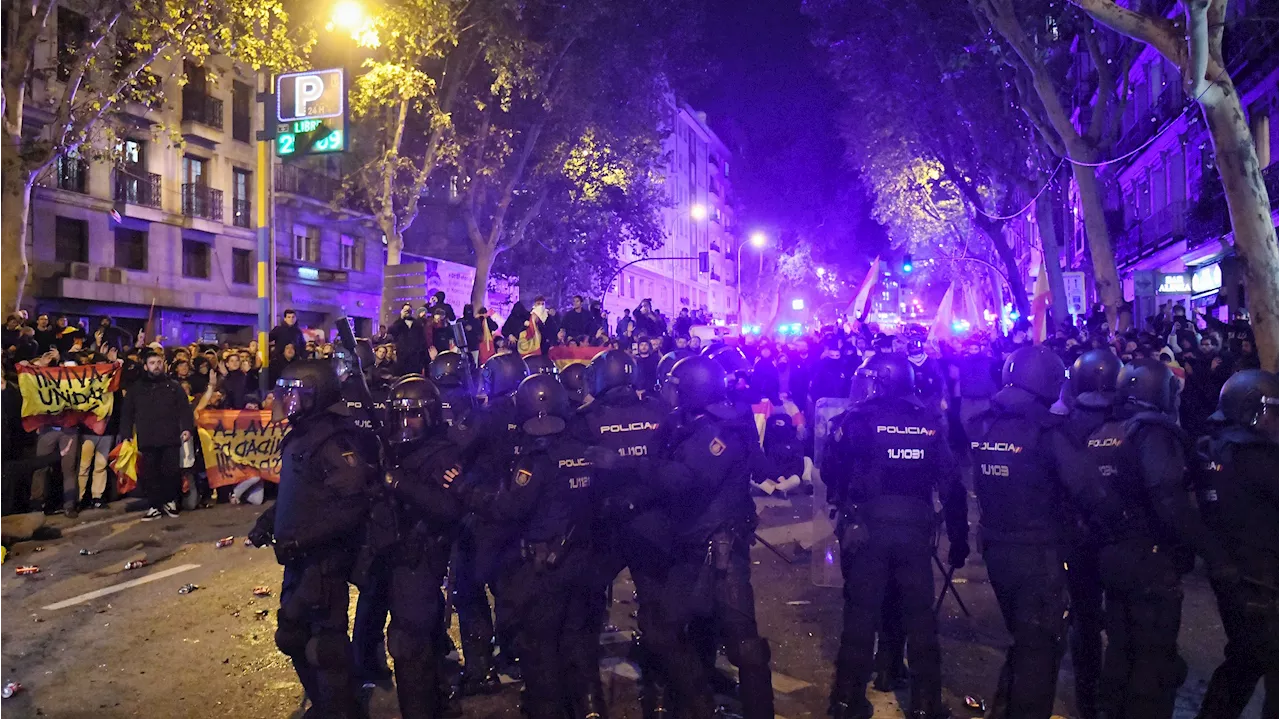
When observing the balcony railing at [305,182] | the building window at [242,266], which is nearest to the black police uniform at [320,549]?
the balcony railing at [305,182]

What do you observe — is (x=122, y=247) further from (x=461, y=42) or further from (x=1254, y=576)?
(x=1254, y=576)

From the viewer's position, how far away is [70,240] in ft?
81.8

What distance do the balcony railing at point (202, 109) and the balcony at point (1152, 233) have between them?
29874 millimetres

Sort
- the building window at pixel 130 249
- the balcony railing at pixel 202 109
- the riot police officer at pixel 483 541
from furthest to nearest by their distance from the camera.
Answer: the balcony railing at pixel 202 109 → the building window at pixel 130 249 → the riot police officer at pixel 483 541

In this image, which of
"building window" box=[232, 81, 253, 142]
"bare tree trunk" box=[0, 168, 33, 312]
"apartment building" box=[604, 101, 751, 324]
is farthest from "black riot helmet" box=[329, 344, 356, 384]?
"apartment building" box=[604, 101, 751, 324]

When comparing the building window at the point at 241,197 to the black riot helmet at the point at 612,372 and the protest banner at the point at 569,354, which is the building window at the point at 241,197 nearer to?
the protest banner at the point at 569,354

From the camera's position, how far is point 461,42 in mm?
21203

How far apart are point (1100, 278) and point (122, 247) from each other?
2643cm

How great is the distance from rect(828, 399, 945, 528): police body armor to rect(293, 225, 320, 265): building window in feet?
101

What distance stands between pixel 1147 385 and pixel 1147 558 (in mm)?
1059

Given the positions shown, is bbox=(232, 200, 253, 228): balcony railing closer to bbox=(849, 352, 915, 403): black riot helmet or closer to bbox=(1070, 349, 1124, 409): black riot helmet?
bbox=(849, 352, 915, 403): black riot helmet

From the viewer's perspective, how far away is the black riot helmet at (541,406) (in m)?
4.68

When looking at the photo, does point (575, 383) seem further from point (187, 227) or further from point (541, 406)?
point (187, 227)

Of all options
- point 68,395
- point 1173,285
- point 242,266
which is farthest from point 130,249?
point 1173,285
